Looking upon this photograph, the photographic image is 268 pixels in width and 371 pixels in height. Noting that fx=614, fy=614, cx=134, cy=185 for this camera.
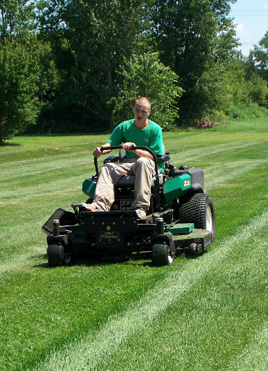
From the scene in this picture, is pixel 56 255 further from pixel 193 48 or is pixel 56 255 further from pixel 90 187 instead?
pixel 193 48

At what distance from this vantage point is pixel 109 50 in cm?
4769

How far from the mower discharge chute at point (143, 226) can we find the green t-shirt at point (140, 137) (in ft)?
0.49

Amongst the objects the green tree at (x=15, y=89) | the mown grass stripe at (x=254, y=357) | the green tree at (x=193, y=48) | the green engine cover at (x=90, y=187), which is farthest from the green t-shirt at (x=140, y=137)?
the green tree at (x=193, y=48)

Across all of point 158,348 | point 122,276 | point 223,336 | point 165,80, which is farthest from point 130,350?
point 165,80

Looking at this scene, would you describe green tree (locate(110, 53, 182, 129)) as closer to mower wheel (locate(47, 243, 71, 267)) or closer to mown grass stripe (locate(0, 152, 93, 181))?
mown grass stripe (locate(0, 152, 93, 181))

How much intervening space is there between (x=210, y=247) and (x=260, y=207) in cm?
298

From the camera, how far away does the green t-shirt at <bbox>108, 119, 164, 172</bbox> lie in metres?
6.78

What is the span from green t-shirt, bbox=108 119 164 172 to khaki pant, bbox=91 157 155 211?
32cm

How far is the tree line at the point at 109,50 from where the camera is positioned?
47.1m

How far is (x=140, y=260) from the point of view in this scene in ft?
20.9

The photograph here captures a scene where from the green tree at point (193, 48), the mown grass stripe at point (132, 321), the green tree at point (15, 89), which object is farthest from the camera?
the green tree at point (193, 48)

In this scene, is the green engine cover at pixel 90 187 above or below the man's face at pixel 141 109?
below

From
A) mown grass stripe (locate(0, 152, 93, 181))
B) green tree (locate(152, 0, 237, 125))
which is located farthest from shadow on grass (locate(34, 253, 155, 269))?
green tree (locate(152, 0, 237, 125))

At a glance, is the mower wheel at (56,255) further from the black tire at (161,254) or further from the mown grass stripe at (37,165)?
the mown grass stripe at (37,165)
